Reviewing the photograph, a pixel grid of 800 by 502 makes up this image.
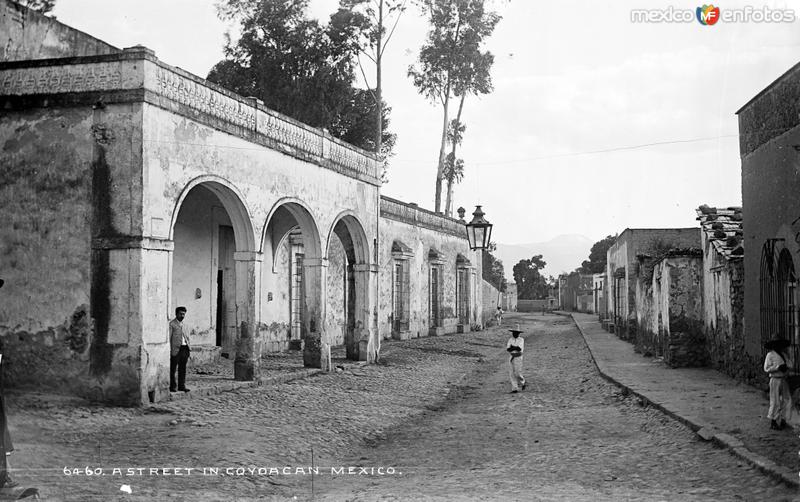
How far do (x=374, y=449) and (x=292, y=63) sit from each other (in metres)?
21.1

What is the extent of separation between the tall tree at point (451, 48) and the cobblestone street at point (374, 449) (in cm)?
2221

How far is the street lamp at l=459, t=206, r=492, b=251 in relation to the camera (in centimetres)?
1333

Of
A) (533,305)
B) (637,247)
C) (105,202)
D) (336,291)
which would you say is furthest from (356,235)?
(533,305)

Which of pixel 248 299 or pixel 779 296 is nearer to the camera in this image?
pixel 779 296

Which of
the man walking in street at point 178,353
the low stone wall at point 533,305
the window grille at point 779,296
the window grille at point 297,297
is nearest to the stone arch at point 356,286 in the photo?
the window grille at point 297,297

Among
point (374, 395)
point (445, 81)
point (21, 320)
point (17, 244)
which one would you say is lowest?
point (374, 395)

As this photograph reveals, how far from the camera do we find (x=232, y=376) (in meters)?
12.3

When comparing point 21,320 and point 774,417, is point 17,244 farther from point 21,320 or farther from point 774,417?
point 774,417

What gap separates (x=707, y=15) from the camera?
24.2 ft

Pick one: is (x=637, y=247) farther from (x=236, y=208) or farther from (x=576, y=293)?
(x=576, y=293)

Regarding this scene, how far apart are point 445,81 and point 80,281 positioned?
25.6 meters

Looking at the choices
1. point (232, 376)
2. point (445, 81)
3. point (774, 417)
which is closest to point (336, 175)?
point (232, 376)

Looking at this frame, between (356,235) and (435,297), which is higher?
(356,235)

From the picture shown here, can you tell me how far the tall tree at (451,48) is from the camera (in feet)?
104
